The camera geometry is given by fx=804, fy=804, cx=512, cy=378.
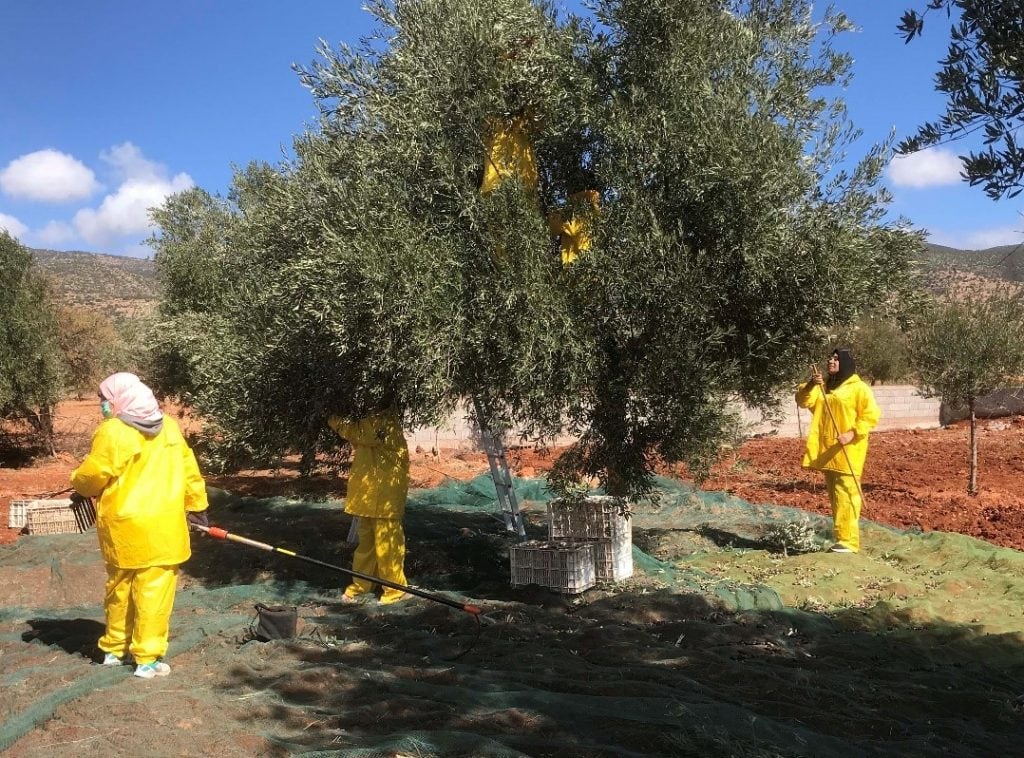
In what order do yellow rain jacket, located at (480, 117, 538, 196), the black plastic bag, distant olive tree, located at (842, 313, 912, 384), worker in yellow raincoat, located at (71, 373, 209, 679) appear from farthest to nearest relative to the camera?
distant olive tree, located at (842, 313, 912, 384) < yellow rain jacket, located at (480, 117, 538, 196) < the black plastic bag < worker in yellow raincoat, located at (71, 373, 209, 679)

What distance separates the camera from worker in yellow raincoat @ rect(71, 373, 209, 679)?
17.9ft

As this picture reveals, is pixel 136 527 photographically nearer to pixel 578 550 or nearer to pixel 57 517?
pixel 578 550

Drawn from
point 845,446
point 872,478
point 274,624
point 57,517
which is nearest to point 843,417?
point 845,446

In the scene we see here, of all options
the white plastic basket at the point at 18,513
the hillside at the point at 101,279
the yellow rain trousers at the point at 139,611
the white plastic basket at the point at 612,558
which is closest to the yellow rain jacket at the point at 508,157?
the white plastic basket at the point at 612,558

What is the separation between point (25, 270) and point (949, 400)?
21.0 m

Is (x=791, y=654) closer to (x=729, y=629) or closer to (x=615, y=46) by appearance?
(x=729, y=629)

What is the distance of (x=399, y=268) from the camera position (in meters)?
6.51

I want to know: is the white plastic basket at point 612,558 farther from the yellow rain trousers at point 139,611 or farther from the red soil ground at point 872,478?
the yellow rain trousers at point 139,611

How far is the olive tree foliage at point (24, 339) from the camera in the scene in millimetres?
18250

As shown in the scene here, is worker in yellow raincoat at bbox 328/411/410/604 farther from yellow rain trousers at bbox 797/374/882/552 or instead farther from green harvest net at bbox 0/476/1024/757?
yellow rain trousers at bbox 797/374/882/552

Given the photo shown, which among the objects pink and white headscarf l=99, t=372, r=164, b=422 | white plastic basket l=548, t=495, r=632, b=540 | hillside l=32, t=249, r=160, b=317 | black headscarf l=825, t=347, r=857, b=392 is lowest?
white plastic basket l=548, t=495, r=632, b=540

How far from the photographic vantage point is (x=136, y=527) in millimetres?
5504

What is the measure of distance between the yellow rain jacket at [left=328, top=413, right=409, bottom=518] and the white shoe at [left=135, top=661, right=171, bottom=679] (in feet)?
8.58

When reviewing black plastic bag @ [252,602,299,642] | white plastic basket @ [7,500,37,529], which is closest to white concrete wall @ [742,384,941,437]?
white plastic basket @ [7,500,37,529]
